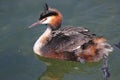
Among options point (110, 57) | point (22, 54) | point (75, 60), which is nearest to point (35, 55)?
point (22, 54)

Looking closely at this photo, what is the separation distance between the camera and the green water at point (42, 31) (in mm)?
8805

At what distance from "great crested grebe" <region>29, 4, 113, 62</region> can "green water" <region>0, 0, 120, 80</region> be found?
0.59 feet

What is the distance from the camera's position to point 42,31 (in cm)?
1020

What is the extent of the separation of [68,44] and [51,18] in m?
0.92

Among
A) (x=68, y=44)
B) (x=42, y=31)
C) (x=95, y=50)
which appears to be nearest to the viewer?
(x=95, y=50)

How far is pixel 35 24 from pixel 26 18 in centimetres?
120

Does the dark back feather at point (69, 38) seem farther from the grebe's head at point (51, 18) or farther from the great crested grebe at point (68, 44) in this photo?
the grebe's head at point (51, 18)

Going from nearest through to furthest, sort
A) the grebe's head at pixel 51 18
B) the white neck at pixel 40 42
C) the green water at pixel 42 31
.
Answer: the green water at pixel 42 31 → the grebe's head at pixel 51 18 → the white neck at pixel 40 42

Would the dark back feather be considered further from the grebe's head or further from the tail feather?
the grebe's head

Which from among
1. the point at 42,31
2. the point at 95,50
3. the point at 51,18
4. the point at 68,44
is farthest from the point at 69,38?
the point at 42,31

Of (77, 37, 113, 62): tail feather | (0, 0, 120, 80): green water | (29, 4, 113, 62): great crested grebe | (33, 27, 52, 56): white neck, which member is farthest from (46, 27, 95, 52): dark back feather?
(0, 0, 120, 80): green water

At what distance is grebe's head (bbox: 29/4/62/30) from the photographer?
9.44 m

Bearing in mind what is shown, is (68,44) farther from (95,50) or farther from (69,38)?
(95,50)

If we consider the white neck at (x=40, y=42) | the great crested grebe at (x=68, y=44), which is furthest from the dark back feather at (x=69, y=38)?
the white neck at (x=40, y=42)
